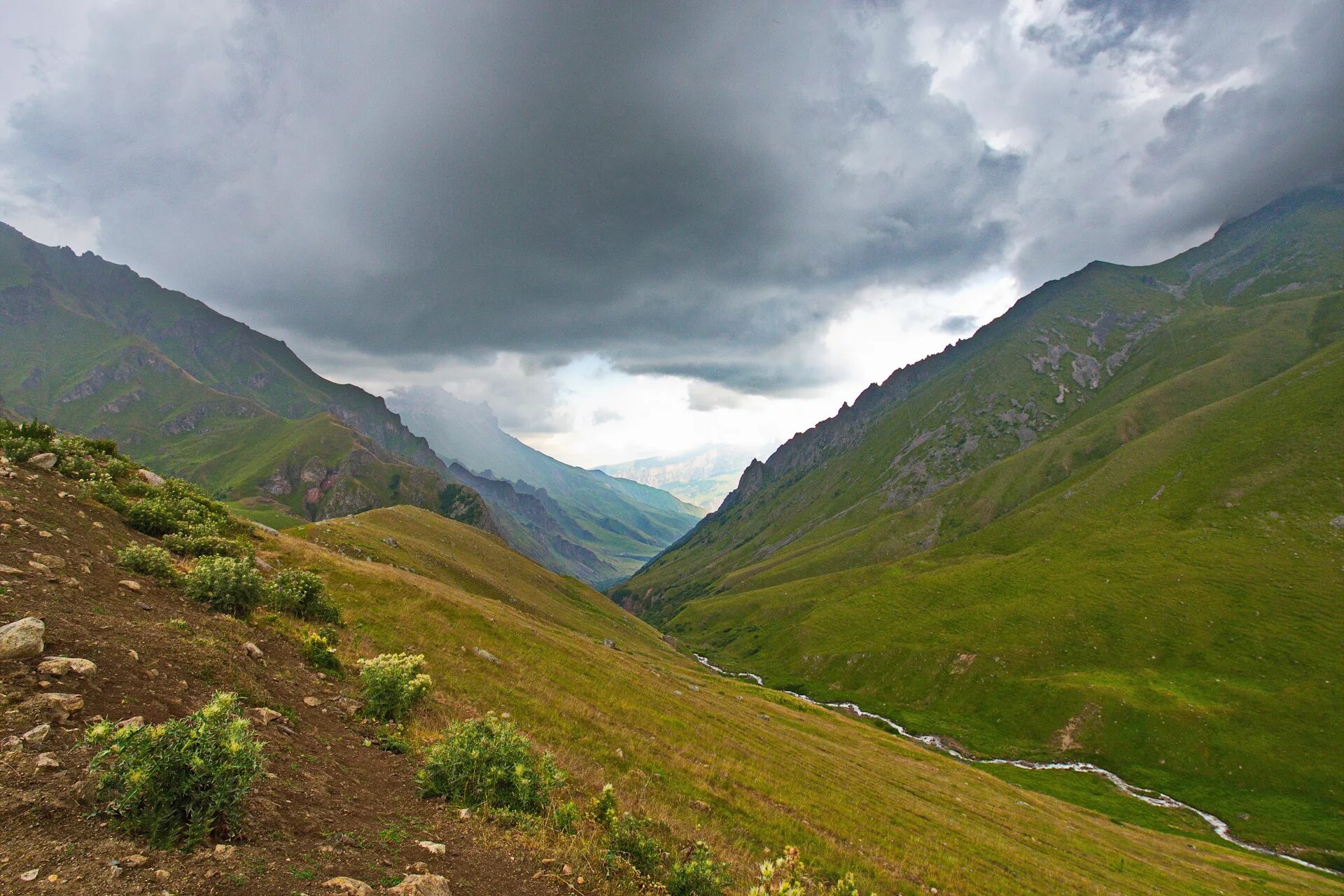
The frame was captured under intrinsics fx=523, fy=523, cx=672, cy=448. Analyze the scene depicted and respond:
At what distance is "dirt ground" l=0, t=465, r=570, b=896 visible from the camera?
267 inches

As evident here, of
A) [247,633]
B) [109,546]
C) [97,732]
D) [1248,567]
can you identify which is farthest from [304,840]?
[1248,567]

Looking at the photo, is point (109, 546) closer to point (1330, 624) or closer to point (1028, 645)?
point (1028, 645)

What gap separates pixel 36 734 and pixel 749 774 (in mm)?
24975

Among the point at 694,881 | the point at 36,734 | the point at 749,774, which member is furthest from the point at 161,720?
the point at 749,774

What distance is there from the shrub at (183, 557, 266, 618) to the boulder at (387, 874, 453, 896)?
13957 millimetres

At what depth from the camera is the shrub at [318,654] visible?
1717cm

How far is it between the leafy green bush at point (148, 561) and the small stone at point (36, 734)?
10.8 metres

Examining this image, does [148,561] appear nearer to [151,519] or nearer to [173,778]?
[151,519]

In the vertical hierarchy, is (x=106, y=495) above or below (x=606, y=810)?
above

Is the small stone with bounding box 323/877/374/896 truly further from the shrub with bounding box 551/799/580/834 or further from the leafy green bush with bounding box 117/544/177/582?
the leafy green bush with bounding box 117/544/177/582

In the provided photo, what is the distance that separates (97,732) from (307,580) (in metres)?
16.4

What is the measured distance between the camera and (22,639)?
387 inches

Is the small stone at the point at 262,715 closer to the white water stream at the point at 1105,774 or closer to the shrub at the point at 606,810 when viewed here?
the shrub at the point at 606,810

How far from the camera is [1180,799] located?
8425 centimetres
